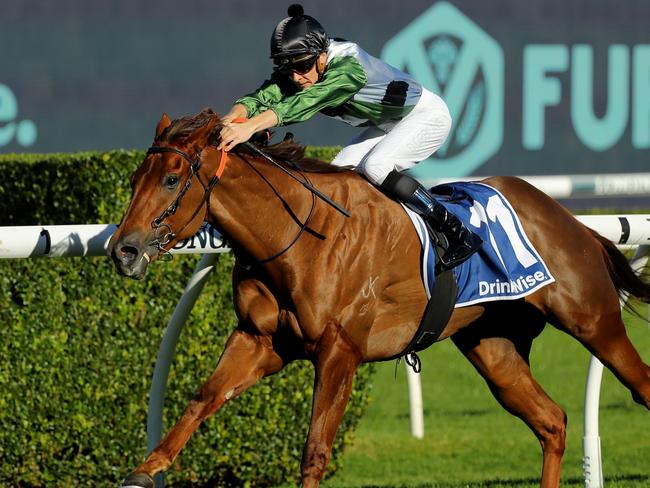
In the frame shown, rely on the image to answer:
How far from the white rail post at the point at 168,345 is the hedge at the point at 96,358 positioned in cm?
83

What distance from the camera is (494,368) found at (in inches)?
199

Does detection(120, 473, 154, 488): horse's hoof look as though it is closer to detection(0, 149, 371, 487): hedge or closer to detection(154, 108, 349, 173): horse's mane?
detection(154, 108, 349, 173): horse's mane

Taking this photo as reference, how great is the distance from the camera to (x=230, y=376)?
4.23 meters

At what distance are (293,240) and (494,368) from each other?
1.22 metres

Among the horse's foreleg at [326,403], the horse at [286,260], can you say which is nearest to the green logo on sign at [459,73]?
the horse at [286,260]

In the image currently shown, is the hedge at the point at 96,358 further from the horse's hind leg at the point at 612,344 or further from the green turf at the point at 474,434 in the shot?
the horse's hind leg at the point at 612,344

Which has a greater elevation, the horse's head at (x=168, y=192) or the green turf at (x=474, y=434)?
the horse's head at (x=168, y=192)

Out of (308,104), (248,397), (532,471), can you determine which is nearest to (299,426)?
(248,397)

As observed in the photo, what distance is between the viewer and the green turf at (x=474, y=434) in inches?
252

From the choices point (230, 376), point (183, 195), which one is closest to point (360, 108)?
point (183, 195)

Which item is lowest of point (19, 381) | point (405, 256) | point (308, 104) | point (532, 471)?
point (532, 471)

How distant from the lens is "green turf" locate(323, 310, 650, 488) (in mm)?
6407

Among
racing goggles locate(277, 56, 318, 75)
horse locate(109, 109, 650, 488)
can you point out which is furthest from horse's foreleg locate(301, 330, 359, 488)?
racing goggles locate(277, 56, 318, 75)

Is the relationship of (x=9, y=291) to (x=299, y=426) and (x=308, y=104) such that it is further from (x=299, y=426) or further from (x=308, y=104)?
(x=308, y=104)
